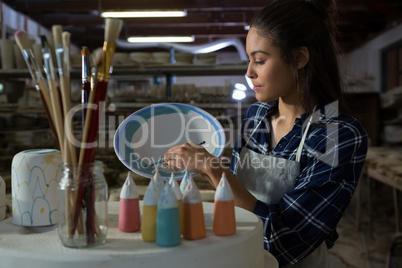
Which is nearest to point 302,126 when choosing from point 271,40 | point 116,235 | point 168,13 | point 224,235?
point 271,40

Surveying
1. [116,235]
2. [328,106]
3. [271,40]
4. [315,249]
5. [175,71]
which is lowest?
[315,249]

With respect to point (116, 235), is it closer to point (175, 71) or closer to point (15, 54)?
point (175, 71)

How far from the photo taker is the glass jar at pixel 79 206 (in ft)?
2.31

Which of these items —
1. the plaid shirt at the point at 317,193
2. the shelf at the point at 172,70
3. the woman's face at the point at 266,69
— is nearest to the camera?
the plaid shirt at the point at 317,193

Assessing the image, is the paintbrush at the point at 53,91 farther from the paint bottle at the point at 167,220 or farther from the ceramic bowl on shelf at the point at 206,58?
the ceramic bowl on shelf at the point at 206,58

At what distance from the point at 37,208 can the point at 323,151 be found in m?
0.83

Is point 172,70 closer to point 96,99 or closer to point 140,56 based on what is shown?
point 140,56

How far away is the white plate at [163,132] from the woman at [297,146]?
0.12 metres

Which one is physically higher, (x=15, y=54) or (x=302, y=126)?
(x=15, y=54)

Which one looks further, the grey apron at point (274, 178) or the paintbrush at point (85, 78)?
the grey apron at point (274, 178)

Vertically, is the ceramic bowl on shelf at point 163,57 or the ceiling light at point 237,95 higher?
the ceramic bowl on shelf at point 163,57

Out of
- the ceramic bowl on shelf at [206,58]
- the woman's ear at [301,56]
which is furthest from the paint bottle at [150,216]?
the ceramic bowl on shelf at [206,58]

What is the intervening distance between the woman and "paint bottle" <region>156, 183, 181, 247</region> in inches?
15.6

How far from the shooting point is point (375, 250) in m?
3.46
